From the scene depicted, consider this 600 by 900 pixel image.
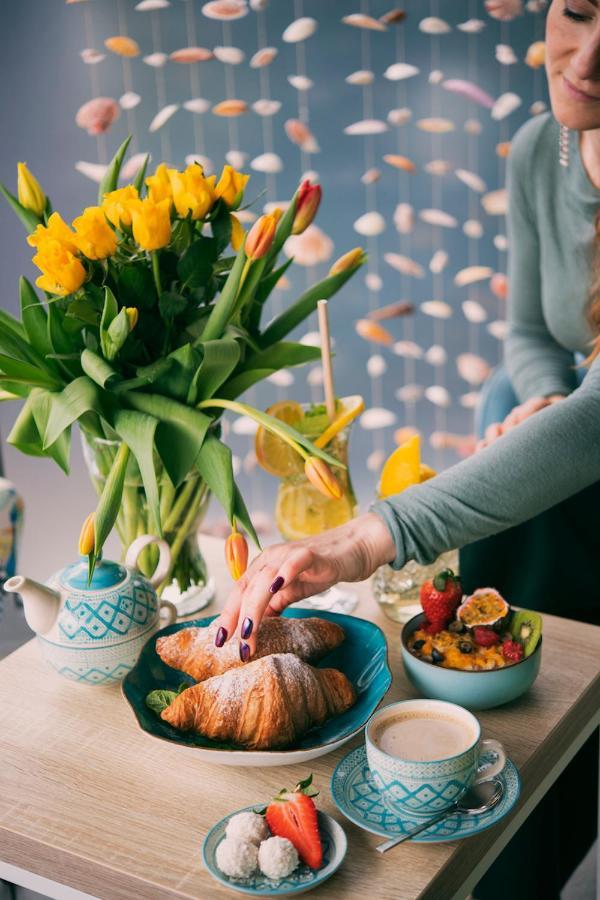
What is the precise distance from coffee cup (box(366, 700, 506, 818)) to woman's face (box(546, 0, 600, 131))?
0.99 meters

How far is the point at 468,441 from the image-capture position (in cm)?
319

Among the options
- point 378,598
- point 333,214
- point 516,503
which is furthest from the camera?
point 333,214

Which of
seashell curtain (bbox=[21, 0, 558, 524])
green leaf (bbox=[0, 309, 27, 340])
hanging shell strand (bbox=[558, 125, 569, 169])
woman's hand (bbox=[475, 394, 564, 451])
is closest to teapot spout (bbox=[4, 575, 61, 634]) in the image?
green leaf (bbox=[0, 309, 27, 340])

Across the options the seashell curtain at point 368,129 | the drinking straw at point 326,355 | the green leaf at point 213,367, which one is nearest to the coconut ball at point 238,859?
the green leaf at point 213,367

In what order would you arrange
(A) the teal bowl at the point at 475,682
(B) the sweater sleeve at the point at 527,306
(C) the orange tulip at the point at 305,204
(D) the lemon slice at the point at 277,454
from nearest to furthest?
(A) the teal bowl at the point at 475,682 < (C) the orange tulip at the point at 305,204 < (D) the lemon slice at the point at 277,454 < (B) the sweater sleeve at the point at 527,306

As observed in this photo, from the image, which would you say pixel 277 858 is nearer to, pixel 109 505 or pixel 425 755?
pixel 425 755

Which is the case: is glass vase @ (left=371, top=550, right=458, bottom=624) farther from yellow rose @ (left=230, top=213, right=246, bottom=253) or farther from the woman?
yellow rose @ (left=230, top=213, right=246, bottom=253)

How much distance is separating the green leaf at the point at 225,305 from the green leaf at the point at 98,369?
0.14 m

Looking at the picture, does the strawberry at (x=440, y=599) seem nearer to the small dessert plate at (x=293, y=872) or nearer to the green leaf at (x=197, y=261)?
the small dessert plate at (x=293, y=872)

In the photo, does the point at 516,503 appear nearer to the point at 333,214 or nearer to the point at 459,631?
the point at 459,631

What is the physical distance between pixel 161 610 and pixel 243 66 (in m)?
1.89

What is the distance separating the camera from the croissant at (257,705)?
119cm

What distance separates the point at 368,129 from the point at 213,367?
1707mm

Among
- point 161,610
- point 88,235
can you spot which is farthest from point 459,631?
point 88,235
